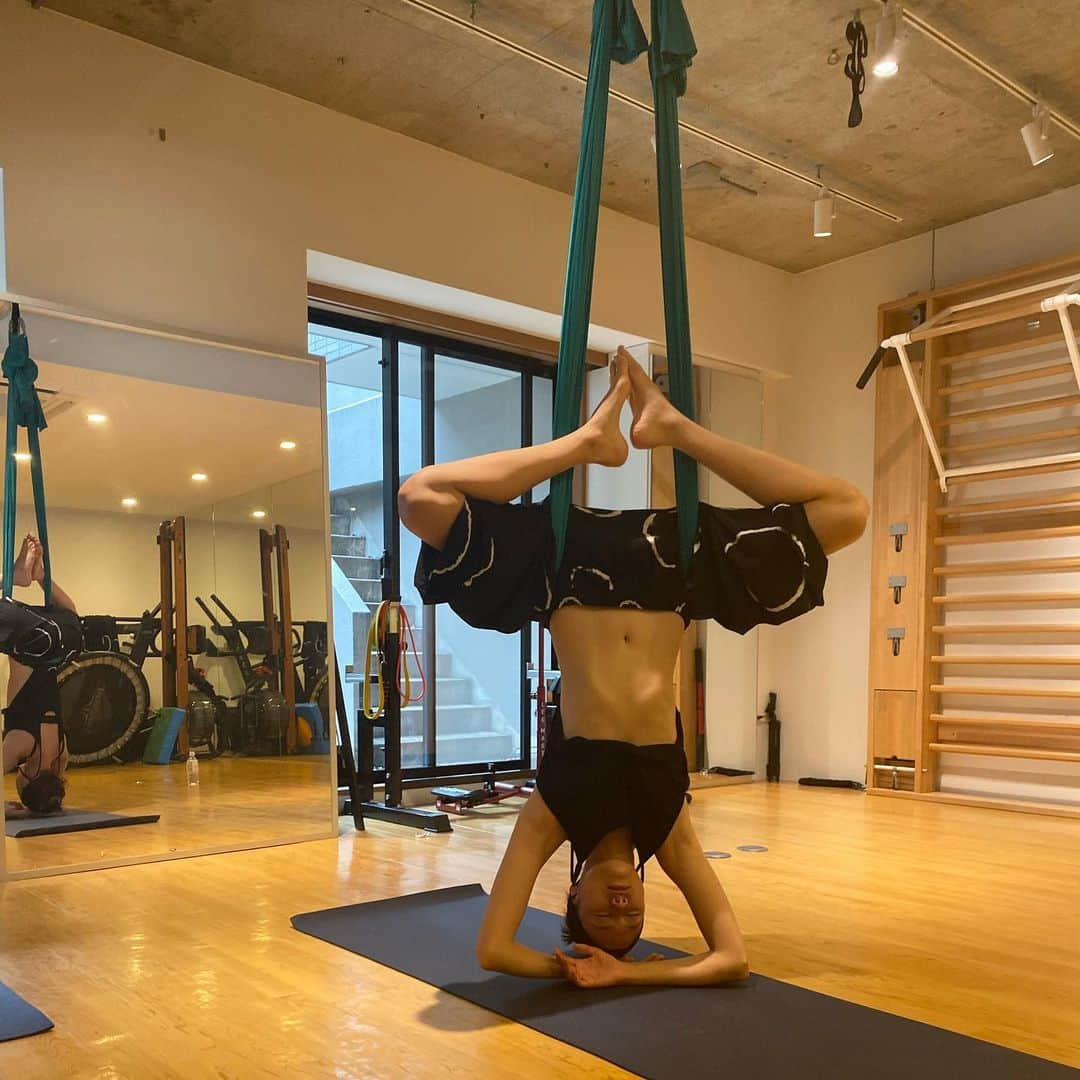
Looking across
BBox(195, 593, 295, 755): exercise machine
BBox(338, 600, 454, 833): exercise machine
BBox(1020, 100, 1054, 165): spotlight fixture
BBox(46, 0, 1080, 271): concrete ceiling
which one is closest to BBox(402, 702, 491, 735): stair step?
BBox(338, 600, 454, 833): exercise machine

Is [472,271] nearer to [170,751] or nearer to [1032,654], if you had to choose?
[170,751]

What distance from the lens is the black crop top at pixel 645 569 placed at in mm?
2645

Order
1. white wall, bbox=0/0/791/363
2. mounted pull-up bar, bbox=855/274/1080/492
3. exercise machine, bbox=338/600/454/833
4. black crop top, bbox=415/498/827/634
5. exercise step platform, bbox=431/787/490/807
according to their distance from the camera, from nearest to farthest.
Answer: black crop top, bbox=415/498/827/634 → white wall, bbox=0/0/791/363 → exercise machine, bbox=338/600/454/833 → mounted pull-up bar, bbox=855/274/1080/492 → exercise step platform, bbox=431/787/490/807

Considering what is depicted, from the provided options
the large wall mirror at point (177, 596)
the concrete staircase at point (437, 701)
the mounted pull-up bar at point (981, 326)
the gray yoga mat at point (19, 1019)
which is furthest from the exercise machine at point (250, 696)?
the mounted pull-up bar at point (981, 326)

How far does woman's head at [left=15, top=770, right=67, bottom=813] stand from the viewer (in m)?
4.06

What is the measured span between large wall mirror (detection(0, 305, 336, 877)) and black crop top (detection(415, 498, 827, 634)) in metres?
2.21

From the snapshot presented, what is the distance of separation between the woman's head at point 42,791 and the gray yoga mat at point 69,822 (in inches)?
1.5

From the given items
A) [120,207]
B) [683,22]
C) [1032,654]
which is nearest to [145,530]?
[120,207]

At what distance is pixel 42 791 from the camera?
162 inches

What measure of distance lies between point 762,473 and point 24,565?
2918 mm

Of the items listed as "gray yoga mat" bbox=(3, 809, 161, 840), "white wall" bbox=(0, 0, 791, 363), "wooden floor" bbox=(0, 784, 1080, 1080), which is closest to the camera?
"wooden floor" bbox=(0, 784, 1080, 1080)

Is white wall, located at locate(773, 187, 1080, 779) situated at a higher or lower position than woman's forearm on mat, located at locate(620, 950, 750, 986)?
higher

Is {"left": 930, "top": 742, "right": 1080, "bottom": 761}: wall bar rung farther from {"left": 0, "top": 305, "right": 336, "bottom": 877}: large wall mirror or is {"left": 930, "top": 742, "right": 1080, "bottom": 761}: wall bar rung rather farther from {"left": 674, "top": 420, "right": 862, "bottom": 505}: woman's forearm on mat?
{"left": 674, "top": 420, "right": 862, "bottom": 505}: woman's forearm on mat

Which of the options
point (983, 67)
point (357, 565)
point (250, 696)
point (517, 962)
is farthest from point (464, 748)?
point (983, 67)
